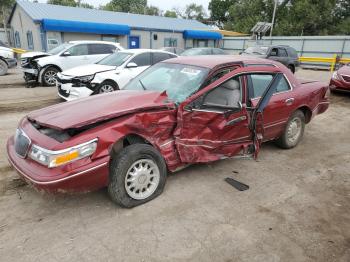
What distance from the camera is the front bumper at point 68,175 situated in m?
2.86

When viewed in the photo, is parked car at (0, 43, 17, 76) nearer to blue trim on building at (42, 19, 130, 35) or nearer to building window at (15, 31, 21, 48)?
blue trim on building at (42, 19, 130, 35)

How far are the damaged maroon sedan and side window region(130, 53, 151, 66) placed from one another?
14.3 ft

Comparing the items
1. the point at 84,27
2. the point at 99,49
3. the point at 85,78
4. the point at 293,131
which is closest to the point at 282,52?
the point at 99,49

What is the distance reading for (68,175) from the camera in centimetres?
286

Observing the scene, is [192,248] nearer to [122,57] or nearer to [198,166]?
[198,166]

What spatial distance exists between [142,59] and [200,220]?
686 cm

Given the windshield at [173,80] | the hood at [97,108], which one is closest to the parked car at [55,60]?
the windshield at [173,80]

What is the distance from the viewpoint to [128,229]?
309cm

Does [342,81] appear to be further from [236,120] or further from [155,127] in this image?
[155,127]

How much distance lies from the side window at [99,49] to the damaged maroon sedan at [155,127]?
26.9 ft

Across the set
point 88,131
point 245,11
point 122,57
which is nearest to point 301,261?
point 88,131

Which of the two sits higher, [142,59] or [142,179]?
[142,59]

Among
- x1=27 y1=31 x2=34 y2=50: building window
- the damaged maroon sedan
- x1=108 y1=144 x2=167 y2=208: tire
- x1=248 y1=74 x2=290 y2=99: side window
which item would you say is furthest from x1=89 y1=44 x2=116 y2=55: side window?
x1=27 y1=31 x2=34 y2=50: building window

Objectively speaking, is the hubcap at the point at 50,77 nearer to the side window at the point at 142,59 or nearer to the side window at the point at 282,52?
the side window at the point at 142,59
